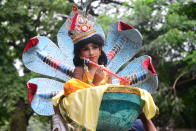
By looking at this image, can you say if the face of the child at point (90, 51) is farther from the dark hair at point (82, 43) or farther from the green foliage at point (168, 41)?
the green foliage at point (168, 41)

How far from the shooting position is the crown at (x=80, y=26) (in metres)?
3.16

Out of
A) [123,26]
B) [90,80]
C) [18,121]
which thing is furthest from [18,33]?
[90,80]

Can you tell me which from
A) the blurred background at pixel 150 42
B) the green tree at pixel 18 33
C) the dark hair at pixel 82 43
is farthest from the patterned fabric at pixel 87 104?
the green tree at pixel 18 33

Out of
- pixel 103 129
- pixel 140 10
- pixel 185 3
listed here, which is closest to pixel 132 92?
pixel 103 129

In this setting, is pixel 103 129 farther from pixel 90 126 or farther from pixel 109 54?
pixel 109 54

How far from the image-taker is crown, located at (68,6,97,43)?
316 cm

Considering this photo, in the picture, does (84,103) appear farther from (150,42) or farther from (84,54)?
(150,42)

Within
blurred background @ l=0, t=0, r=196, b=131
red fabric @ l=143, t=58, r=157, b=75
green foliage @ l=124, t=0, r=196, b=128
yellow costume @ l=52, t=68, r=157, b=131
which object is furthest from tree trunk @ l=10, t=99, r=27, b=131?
yellow costume @ l=52, t=68, r=157, b=131

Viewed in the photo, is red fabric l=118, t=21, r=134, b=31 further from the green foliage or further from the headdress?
the green foliage

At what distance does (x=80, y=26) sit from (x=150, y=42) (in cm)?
552

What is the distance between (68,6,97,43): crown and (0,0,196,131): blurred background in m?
4.44

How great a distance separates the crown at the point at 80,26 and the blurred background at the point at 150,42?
4.44 m

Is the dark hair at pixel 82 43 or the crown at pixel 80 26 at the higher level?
the crown at pixel 80 26

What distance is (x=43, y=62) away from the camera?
369 centimetres
